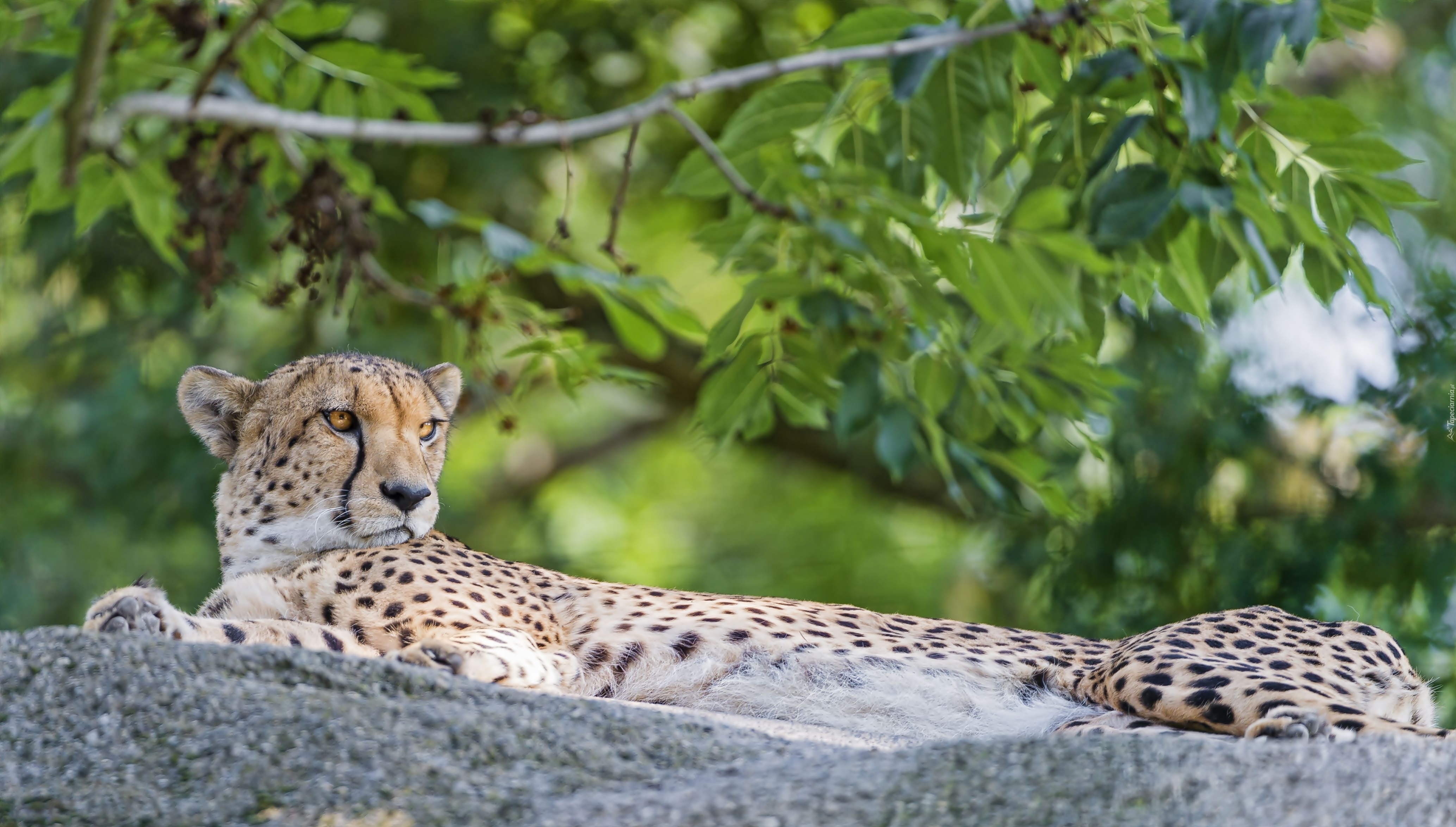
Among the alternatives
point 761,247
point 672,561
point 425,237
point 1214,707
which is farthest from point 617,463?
point 1214,707

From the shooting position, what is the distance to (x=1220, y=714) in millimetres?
3686

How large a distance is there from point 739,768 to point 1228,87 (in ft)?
6.97

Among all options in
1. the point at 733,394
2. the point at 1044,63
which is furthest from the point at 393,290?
the point at 1044,63

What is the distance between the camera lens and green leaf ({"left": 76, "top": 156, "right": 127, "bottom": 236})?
200 inches

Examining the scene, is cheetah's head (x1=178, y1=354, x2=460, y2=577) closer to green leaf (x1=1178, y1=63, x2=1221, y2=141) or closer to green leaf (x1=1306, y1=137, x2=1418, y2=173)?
green leaf (x1=1178, y1=63, x2=1221, y2=141)

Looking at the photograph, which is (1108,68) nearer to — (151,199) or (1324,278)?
(1324,278)

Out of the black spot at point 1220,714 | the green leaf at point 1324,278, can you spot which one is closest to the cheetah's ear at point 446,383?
the black spot at point 1220,714

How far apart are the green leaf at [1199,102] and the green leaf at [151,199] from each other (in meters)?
3.31

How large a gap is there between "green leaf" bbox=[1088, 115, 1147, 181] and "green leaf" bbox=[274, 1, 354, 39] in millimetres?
2660

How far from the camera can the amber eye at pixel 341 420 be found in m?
4.56

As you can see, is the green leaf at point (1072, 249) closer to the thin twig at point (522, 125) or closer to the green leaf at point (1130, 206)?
the green leaf at point (1130, 206)

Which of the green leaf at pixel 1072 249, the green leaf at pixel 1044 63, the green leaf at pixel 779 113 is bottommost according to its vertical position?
the green leaf at pixel 1072 249

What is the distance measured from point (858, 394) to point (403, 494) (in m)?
1.44

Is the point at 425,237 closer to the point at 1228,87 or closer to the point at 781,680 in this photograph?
the point at 781,680
